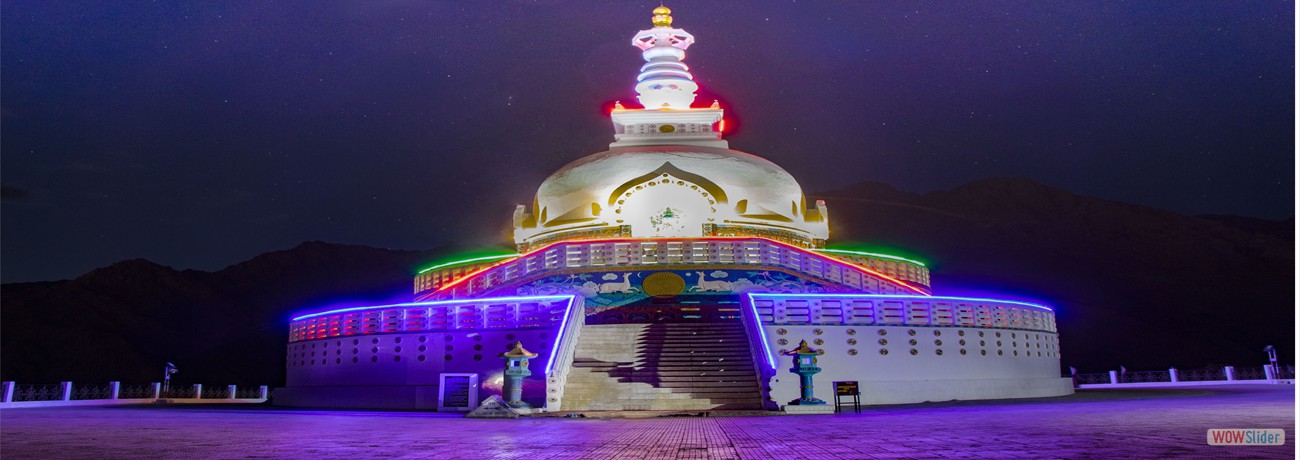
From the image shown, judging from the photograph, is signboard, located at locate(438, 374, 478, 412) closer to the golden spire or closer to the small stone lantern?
the small stone lantern

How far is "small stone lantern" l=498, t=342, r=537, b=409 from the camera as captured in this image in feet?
62.3

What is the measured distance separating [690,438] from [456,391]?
12.0 metres

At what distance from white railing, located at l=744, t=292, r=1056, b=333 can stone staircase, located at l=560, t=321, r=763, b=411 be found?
109cm

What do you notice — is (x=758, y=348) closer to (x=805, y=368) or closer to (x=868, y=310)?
(x=805, y=368)

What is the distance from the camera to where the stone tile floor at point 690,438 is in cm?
870

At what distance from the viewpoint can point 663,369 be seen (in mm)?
21875

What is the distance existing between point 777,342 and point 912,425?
36.2 feet

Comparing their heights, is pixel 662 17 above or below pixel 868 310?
above

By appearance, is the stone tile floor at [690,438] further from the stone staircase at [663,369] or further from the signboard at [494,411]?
the stone staircase at [663,369]

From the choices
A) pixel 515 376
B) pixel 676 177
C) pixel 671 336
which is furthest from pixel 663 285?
pixel 515 376

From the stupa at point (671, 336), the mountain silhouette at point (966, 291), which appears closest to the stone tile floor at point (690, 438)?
the stupa at point (671, 336)

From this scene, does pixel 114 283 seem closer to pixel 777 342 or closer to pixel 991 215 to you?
pixel 777 342

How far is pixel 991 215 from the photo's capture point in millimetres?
82750

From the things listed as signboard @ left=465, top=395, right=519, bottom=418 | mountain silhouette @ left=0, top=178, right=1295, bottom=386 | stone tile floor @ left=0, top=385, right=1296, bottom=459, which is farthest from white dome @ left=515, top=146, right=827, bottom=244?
mountain silhouette @ left=0, top=178, right=1295, bottom=386
